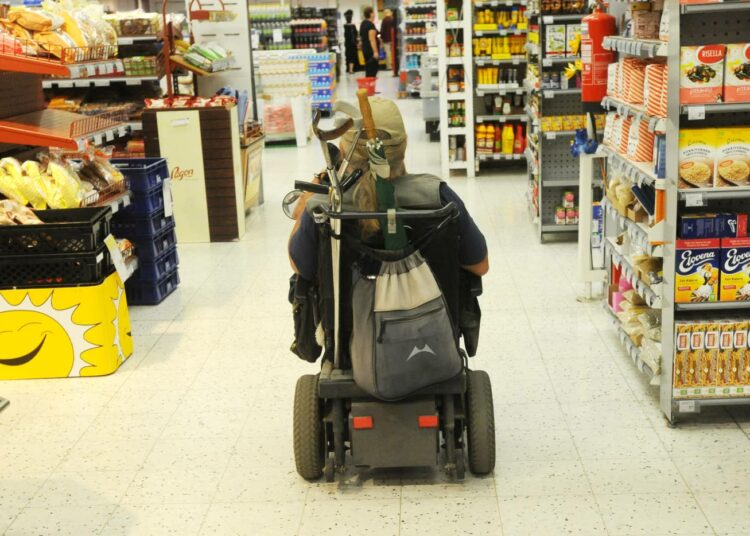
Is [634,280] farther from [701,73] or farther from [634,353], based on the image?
[701,73]

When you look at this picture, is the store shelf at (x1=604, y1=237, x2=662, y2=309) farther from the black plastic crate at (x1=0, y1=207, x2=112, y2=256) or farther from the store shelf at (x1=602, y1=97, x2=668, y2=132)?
the black plastic crate at (x1=0, y1=207, x2=112, y2=256)

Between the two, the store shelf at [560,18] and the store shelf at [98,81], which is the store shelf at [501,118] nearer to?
the store shelf at [560,18]

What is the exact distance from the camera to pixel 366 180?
3459 mm

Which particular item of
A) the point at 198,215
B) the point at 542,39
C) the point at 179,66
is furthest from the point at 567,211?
the point at 179,66

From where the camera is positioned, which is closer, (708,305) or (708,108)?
(708,108)

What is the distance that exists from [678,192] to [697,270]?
1.13 ft

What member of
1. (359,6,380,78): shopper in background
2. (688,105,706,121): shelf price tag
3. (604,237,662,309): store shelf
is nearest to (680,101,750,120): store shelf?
(688,105,706,121): shelf price tag

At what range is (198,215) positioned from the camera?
804cm

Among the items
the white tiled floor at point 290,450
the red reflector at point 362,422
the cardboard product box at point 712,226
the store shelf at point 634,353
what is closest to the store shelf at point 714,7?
the cardboard product box at point 712,226

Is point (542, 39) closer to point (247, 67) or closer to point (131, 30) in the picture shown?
point (247, 67)

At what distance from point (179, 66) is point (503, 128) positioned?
11.6 feet

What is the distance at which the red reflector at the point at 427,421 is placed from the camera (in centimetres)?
354

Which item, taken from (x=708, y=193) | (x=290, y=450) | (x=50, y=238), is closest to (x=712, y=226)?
(x=708, y=193)

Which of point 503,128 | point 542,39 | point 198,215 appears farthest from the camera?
point 503,128
